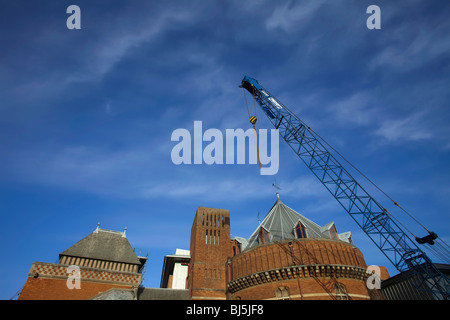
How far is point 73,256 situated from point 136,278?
822 centimetres

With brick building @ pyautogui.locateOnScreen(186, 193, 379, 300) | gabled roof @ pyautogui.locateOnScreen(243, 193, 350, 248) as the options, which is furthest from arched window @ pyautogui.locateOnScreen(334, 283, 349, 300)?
gabled roof @ pyautogui.locateOnScreen(243, 193, 350, 248)

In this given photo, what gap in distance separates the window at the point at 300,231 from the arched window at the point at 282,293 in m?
6.52

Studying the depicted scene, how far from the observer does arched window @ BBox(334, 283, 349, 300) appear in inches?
1067

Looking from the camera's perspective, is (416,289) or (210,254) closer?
(416,289)

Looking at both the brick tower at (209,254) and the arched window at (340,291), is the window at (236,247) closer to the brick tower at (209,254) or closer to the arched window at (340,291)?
the brick tower at (209,254)

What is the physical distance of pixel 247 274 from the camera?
30.8 m

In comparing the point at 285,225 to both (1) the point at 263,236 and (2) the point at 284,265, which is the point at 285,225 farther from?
(2) the point at 284,265

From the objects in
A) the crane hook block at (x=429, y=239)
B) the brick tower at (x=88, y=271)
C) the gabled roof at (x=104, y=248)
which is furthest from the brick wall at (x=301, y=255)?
the gabled roof at (x=104, y=248)

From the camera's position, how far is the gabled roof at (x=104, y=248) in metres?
33.1

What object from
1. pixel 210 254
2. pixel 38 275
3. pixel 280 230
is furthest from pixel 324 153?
pixel 38 275
